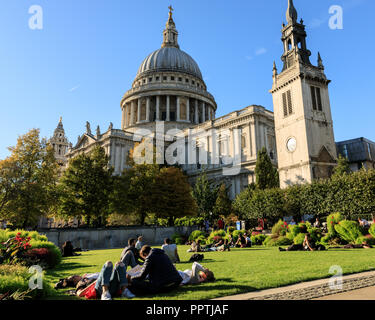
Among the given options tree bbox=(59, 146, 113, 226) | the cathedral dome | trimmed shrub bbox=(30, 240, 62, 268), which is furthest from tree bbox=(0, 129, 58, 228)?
the cathedral dome

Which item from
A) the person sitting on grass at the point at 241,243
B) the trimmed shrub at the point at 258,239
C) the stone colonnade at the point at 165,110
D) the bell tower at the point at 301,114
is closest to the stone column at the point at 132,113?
the stone colonnade at the point at 165,110

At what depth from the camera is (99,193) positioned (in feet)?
110

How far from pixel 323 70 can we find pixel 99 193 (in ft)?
109

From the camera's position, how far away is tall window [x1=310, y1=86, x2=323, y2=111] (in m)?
37.3

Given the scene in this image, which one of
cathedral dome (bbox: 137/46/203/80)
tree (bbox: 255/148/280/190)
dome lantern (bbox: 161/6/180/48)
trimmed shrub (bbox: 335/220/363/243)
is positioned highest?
dome lantern (bbox: 161/6/180/48)

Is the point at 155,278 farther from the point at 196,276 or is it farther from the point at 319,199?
the point at 319,199

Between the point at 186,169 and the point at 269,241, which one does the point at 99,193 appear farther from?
the point at 186,169

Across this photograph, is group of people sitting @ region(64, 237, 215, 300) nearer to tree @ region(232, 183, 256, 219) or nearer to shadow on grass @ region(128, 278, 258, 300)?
shadow on grass @ region(128, 278, 258, 300)

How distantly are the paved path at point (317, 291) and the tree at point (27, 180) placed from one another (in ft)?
86.1

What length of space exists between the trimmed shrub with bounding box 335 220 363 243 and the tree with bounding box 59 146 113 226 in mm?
24768

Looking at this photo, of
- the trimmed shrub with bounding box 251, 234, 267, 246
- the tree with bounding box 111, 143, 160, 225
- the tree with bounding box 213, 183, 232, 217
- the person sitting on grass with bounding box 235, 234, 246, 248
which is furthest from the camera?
the tree with bounding box 213, 183, 232, 217

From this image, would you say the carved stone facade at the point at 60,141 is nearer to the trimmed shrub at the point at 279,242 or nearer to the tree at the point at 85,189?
the tree at the point at 85,189

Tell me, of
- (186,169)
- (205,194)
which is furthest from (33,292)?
(186,169)

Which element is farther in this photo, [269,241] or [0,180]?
[0,180]
